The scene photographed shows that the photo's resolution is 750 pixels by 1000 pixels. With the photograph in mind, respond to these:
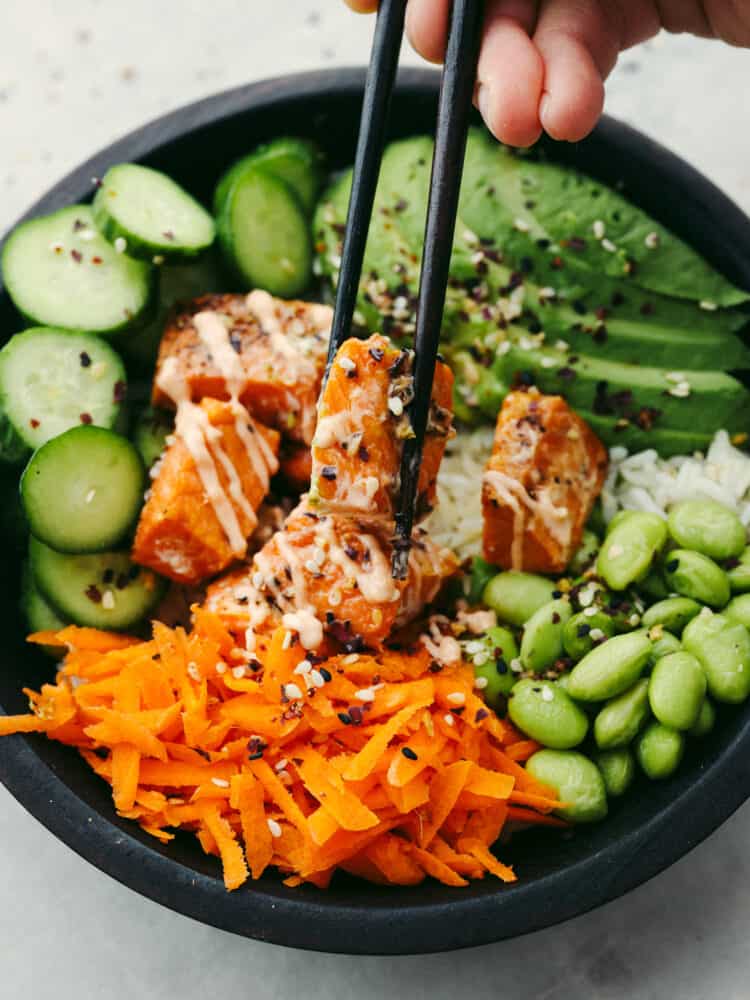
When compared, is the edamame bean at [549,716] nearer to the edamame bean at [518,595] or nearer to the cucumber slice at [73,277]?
the edamame bean at [518,595]

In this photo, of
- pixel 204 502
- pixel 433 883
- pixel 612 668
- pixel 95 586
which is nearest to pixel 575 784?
pixel 612 668

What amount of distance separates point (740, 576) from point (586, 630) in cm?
44

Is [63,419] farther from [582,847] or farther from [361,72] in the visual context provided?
[582,847]

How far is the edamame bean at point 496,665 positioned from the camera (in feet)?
9.31

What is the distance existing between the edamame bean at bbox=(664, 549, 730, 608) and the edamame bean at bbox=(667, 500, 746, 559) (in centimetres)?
4

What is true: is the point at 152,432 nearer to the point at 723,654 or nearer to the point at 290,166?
the point at 290,166

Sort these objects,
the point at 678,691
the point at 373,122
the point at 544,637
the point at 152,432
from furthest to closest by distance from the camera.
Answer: the point at 152,432
the point at 544,637
the point at 678,691
the point at 373,122

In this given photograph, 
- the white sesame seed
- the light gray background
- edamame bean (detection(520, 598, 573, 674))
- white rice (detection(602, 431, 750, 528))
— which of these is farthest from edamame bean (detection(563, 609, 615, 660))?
the white sesame seed

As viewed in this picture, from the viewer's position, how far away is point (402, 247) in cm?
322

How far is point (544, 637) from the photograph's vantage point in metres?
2.83

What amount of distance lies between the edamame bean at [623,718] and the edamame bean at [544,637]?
0.20 m

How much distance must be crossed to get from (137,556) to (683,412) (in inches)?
64.4

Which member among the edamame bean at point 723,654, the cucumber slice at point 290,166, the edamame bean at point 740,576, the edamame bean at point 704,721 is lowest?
the edamame bean at point 704,721

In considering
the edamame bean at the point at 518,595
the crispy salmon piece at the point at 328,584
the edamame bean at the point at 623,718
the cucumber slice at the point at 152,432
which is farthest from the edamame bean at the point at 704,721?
the cucumber slice at the point at 152,432
